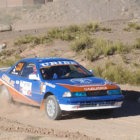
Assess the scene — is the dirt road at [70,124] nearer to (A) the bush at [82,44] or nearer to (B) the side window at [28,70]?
(B) the side window at [28,70]

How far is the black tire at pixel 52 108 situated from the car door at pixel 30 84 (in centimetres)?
41

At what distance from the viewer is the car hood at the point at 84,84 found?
377 inches

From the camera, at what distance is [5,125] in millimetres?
9281

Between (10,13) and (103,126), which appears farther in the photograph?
(10,13)

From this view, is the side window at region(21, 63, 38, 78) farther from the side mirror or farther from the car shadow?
the car shadow

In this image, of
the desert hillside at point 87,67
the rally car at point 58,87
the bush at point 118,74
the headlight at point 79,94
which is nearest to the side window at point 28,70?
the rally car at point 58,87

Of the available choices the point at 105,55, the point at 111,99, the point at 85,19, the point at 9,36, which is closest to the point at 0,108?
the point at 111,99

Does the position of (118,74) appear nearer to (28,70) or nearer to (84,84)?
(28,70)

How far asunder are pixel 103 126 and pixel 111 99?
80 centimetres

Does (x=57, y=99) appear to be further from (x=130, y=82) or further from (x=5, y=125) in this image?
(x=130, y=82)

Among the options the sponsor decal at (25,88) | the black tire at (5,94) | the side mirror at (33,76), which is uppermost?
the side mirror at (33,76)

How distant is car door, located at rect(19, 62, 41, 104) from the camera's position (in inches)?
406

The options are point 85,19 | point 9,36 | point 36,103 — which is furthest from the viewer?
point 85,19

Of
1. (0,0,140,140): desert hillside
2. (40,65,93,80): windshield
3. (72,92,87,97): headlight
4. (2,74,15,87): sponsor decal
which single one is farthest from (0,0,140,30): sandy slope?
(72,92,87,97): headlight
